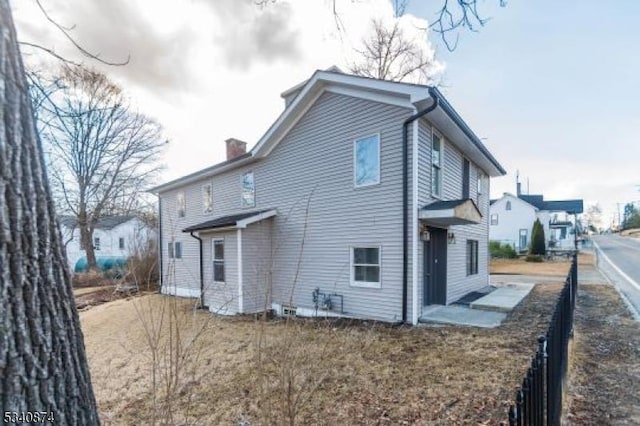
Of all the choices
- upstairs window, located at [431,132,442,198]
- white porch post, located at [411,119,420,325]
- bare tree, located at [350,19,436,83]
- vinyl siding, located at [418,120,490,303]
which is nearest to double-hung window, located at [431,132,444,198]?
upstairs window, located at [431,132,442,198]

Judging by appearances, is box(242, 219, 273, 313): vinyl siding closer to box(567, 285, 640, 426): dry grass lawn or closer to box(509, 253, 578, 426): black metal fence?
box(567, 285, 640, 426): dry grass lawn

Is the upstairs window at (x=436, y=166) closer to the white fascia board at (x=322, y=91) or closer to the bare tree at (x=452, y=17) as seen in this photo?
the white fascia board at (x=322, y=91)

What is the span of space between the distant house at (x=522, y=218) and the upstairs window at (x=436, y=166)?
31.7 m

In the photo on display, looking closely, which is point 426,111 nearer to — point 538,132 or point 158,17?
point 158,17

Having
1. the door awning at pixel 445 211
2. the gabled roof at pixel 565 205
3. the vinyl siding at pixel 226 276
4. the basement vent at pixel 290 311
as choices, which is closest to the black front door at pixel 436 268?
the door awning at pixel 445 211

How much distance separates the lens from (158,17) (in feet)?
15.8

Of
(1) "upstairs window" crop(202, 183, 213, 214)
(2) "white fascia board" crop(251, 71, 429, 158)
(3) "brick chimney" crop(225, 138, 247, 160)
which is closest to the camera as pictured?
(2) "white fascia board" crop(251, 71, 429, 158)

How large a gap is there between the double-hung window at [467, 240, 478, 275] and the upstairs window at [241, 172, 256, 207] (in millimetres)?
7940

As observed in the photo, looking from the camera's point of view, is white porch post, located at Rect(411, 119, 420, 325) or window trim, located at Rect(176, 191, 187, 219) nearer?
white porch post, located at Rect(411, 119, 420, 325)

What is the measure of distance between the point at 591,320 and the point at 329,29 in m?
8.82

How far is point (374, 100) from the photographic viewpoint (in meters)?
9.17

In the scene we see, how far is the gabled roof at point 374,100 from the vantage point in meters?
8.31

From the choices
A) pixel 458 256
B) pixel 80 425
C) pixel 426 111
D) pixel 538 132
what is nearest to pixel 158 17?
pixel 80 425

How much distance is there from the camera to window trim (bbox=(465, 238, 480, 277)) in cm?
1255
